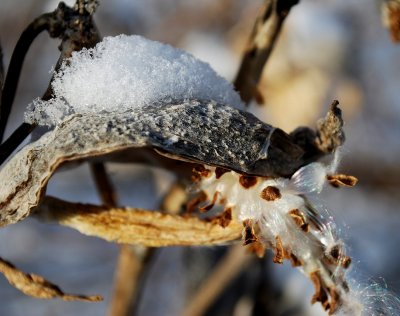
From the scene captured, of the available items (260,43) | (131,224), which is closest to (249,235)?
(131,224)

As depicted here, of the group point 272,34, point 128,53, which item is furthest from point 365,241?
point 128,53

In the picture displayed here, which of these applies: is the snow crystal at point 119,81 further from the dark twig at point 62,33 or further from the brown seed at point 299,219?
the brown seed at point 299,219

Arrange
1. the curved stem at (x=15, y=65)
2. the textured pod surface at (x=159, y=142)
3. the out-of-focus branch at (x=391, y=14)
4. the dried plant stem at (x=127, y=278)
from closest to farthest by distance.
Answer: the textured pod surface at (x=159, y=142) → the curved stem at (x=15, y=65) → the out-of-focus branch at (x=391, y=14) → the dried plant stem at (x=127, y=278)

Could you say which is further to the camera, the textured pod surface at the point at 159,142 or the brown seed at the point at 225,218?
the brown seed at the point at 225,218

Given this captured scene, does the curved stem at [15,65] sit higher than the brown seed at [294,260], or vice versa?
the curved stem at [15,65]

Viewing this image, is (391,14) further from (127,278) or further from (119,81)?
(127,278)

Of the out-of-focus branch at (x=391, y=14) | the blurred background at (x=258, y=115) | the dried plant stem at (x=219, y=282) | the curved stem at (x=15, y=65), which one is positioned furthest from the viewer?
the blurred background at (x=258, y=115)

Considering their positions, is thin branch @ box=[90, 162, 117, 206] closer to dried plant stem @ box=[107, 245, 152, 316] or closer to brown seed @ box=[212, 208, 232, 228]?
dried plant stem @ box=[107, 245, 152, 316]

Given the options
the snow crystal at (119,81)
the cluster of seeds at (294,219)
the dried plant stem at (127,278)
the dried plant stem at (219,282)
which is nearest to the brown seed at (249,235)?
the cluster of seeds at (294,219)

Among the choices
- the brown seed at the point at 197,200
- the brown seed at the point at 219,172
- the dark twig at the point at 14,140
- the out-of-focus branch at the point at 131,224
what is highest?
the brown seed at the point at 219,172

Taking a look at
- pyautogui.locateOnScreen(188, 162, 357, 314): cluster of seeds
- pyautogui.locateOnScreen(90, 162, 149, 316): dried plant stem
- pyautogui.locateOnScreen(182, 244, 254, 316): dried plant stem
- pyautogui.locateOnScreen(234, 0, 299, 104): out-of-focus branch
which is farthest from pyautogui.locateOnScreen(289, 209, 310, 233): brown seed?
pyautogui.locateOnScreen(182, 244, 254, 316): dried plant stem
